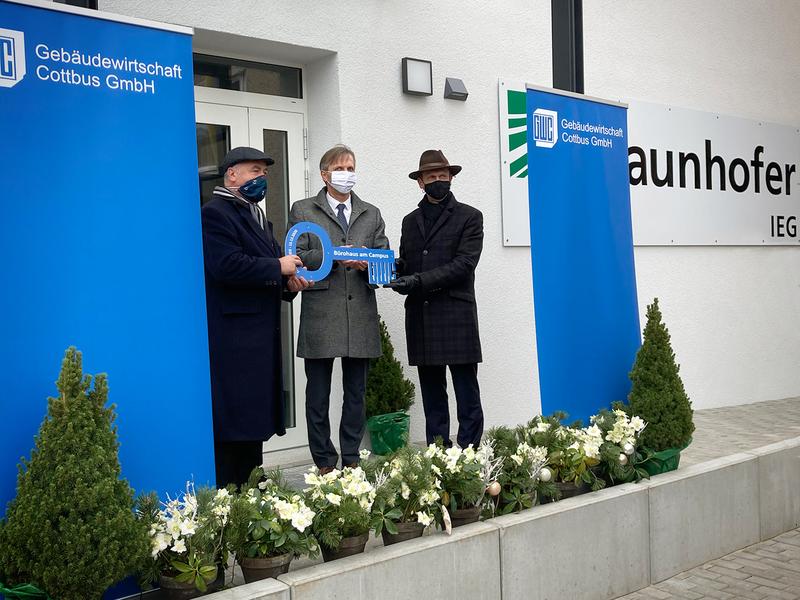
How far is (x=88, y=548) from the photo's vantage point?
2.75 metres

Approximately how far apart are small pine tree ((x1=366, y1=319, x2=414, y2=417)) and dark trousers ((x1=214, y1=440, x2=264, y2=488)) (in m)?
1.98

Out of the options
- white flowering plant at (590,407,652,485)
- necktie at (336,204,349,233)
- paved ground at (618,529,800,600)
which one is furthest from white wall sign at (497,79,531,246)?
paved ground at (618,529,800,600)

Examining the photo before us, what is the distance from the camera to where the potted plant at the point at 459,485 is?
3.75 m

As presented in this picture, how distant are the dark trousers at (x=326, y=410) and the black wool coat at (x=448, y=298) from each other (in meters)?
0.47

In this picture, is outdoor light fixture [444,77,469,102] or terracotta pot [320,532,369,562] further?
outdoor light fixture [444,77,469,102]

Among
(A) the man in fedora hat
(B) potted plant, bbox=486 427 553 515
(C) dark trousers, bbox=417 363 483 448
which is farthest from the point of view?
(C) dark trousers, bbox=417 363 483 448

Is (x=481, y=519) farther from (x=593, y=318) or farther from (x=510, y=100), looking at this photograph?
(x=510, y=100)

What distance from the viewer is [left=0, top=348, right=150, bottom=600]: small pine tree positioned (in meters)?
2.72

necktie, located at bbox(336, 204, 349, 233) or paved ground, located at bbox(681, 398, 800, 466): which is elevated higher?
necktie, located at bbox(336, 204, 349, 233)

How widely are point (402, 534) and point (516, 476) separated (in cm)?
71

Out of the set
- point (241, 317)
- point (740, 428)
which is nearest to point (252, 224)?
point (241, 317)

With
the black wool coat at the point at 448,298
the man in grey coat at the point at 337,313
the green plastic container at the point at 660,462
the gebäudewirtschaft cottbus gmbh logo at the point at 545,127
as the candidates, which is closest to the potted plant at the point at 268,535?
the man in grey coat at the point at 337,313

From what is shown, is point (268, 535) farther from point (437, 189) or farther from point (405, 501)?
point (437, 189)

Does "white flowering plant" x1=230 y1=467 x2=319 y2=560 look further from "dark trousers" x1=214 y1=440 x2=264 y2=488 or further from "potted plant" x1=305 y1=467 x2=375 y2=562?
"dark trousers" x1=214 y1=440 x2=264 y2=488
